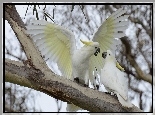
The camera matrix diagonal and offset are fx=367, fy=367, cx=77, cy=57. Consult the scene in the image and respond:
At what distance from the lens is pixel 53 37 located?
1607 mm

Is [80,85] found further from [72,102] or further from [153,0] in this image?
[153,0]

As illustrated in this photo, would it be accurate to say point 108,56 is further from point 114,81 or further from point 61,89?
point 61,89

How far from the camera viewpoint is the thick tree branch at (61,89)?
141 cm

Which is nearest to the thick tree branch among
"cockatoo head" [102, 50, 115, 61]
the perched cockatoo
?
the perched cockatoo

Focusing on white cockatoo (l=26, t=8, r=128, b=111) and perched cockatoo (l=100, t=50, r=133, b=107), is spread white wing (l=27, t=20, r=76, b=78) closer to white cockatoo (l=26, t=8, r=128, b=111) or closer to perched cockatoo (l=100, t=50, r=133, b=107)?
white cockatoo (l=26, t=8, r=128, b=111)

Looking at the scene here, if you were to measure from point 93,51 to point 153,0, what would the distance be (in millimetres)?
448

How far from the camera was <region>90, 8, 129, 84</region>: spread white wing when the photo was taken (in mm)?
1554

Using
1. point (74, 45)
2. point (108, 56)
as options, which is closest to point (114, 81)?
point (108, 56)

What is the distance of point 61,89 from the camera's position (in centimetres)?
140

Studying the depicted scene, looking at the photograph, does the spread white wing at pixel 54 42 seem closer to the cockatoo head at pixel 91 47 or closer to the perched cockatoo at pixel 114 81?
the cockatoo head at pixel 91 47

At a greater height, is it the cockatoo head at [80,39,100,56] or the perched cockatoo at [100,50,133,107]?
the cockatoo head at [80,39,100,56]

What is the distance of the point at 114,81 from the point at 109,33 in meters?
0.28

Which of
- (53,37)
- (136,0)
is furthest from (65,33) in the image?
(136,0)

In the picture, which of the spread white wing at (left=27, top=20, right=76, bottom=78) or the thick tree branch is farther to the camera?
the spread white wing at (left=27, top=20, right=76, bottom=78)
